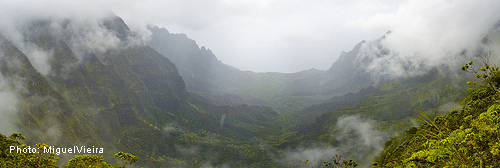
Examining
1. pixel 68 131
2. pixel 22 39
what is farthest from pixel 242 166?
pixel 22 39

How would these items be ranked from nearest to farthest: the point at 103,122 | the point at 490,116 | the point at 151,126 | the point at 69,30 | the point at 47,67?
the point at 490,116 < the point at 47,67 < the point at 103,122 < the point at 69,30 < the point at 151,126

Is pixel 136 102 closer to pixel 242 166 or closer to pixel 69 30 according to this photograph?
pixel 69 30

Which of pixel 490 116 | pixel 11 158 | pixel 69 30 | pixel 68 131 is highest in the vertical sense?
pixel 69 30

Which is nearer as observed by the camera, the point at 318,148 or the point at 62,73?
the point at 62,73

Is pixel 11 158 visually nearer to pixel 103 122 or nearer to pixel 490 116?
pixel 490 116

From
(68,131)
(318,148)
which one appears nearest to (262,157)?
(318,148)

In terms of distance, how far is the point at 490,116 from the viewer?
32.8 ft

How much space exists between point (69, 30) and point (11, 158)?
7662 inches

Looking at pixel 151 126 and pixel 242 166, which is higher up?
pixel 151 126

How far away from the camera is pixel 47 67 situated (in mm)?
136000

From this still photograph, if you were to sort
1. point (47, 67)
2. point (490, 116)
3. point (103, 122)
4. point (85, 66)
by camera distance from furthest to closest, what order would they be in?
point (85, 66), point (103, 122), point (47, 67), point (490, 116)

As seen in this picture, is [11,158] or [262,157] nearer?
[11,158]

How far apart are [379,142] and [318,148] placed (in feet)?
157

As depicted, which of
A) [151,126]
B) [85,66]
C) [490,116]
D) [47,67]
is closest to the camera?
[490,116]
